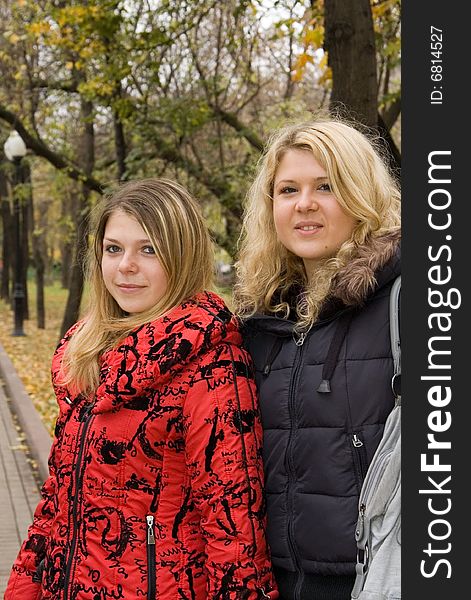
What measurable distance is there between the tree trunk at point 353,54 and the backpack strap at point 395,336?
323cm

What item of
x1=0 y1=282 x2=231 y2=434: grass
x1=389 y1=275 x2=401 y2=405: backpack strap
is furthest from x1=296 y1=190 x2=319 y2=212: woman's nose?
x1=0 y1=282 x2=231 y2=434: grass

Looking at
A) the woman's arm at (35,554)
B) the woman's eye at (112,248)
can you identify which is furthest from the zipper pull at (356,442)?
the woman's arm at (35,554)

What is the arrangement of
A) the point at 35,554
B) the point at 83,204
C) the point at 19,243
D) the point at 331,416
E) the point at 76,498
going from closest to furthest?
1. the point at 331,416
2. the point at 76,498
3. the point at 35,554
4. the point at 83,204
5. the point at 19,243

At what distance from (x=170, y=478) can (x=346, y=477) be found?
466mm

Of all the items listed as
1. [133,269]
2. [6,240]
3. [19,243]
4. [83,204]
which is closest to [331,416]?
[133,269]

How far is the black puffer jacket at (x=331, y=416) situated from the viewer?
2184mm

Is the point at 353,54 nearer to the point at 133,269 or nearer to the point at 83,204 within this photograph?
the point at 133,269

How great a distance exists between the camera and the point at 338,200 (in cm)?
235

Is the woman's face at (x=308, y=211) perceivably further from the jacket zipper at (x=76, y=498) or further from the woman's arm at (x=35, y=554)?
the woman's arm at (x=35, y=554)

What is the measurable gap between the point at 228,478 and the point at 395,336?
541mm

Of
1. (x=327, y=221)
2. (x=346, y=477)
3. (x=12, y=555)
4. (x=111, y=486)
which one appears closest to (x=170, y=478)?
(x=111, y=486)

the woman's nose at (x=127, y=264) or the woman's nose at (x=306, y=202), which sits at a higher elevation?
the woman's nose at (x=306, y=202)

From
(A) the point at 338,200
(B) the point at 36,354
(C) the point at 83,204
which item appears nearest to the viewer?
(A) the point at 338,200

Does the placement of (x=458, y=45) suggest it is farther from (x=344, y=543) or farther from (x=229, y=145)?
(x=229, y=145)
